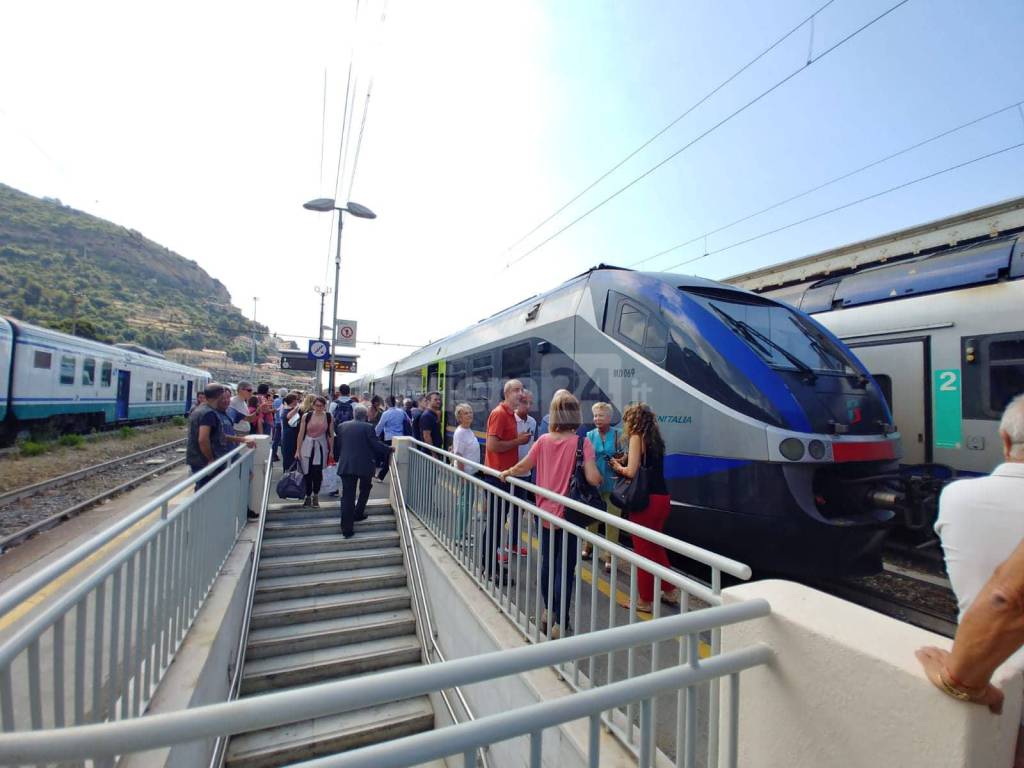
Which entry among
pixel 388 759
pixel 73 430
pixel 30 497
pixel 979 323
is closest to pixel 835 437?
pixel 979 323

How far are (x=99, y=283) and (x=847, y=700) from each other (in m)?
107

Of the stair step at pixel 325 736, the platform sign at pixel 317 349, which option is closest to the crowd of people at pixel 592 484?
the stair step at pixel 325 736

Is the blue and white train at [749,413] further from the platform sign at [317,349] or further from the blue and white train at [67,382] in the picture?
the blue and white train at [67,382]

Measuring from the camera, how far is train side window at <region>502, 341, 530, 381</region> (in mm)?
8078

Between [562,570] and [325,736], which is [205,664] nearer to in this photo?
[325,736]

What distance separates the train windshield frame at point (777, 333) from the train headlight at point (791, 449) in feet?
2.60

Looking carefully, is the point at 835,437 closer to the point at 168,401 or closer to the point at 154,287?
the point at 168,401

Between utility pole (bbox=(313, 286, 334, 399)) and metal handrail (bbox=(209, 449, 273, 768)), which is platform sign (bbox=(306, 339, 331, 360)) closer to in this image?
utility pole (bbox=(313, 286, 334, 399))

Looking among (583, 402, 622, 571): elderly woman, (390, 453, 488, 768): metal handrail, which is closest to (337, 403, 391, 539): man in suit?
(390, 453, 488, 768): metal handrail

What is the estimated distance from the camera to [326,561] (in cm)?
594

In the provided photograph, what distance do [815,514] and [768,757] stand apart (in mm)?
3267

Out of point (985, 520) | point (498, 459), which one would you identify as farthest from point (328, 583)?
point (985, 520)

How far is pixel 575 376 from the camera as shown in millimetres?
6691

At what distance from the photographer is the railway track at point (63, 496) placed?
7918 mm
